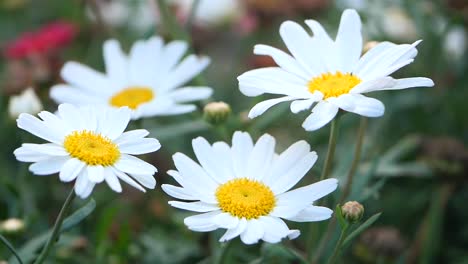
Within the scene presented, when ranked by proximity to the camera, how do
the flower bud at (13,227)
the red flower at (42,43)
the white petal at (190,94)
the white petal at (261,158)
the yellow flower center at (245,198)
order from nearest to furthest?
1. the yellow flower center at (245,198)
2. the white petal at (261,158)
3. the flower bud at (13,227)
4. the white petal at (190,94)
5. the red flower at (42,43)

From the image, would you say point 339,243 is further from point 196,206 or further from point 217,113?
point 217,113

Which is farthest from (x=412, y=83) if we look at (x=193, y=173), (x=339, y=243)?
(x=193, y=173)

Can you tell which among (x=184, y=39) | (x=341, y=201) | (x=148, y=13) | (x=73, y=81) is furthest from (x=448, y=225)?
(x=148, y=13)

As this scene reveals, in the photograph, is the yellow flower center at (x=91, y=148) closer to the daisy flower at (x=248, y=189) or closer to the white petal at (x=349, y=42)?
the daisy flower at (x=248, y=189)

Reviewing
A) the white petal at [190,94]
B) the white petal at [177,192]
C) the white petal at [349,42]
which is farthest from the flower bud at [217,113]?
the white petal at [177,192]

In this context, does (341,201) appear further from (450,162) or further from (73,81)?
(73,81)

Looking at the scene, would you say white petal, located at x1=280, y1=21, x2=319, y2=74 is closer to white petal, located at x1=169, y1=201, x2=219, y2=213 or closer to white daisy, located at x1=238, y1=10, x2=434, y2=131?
white daisy, located at x1=238, y1=10, x2=434, y2=131

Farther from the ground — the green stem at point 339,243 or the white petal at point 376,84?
the white petal at point 376,84
